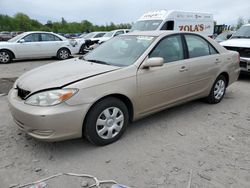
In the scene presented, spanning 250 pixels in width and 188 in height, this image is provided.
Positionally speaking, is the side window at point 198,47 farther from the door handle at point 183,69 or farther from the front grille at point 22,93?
the front grille at point 22,93

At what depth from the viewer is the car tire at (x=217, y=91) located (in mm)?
5009

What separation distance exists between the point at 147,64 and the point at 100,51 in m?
1.15

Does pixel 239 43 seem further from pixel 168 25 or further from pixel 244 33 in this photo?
pixel 168 25

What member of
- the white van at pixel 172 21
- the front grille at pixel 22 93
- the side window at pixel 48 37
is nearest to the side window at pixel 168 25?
the white van at pixel 172 21

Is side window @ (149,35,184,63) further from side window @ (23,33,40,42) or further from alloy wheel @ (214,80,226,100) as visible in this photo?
side window @ (23,33,40,42)

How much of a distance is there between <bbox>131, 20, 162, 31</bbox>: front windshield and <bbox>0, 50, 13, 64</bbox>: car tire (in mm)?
6020

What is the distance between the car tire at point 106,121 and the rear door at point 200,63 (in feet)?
5.00

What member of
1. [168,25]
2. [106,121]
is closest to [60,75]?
[106,121]

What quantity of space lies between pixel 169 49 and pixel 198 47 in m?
0.81

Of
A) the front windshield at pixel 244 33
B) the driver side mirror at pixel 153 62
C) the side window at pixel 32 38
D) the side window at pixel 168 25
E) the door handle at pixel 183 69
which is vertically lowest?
the door handle at pixel 183 69

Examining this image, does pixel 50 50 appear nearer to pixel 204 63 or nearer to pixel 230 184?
pixel 204 63

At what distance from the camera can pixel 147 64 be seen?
11.7 ft

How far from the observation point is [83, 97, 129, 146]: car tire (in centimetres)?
316

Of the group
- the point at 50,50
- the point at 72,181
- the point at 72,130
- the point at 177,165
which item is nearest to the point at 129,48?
the point at 72,130
